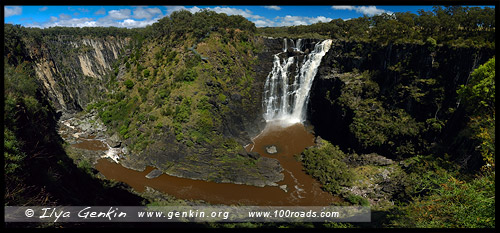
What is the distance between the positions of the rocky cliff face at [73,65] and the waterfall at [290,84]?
1379 inches

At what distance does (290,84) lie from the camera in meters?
38.9

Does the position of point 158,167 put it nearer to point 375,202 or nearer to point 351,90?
point 375,202

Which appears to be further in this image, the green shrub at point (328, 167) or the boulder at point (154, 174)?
the boulder at point (154, 174)

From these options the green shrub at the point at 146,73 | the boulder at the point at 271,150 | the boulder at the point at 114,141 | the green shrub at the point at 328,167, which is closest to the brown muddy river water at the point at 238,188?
the boulder at the point at 271,150

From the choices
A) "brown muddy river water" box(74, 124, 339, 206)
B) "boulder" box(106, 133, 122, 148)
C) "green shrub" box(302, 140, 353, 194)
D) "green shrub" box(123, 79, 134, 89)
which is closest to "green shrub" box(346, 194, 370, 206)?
"brown muddy river water" box(74, 124, 339, 206)

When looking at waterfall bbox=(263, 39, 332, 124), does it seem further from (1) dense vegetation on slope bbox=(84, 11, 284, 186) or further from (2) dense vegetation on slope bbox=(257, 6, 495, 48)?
(2) dense vegetation on slope bbox=(257, 6, 495, 48)

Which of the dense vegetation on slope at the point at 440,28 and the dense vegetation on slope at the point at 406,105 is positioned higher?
the dense vegetation on slope at the point at 440,28

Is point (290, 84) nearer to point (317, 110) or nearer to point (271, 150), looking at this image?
point (317, 110)

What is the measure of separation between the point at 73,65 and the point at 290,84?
49.1 m

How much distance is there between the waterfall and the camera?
37.5m

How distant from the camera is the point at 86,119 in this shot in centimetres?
4181

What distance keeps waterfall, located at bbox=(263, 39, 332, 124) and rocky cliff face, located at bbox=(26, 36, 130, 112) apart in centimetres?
3503

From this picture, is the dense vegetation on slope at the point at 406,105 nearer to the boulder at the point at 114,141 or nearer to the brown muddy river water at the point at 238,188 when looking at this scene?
the brown muddy river water at the point at 238,188

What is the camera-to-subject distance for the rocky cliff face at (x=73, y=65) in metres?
50.3
